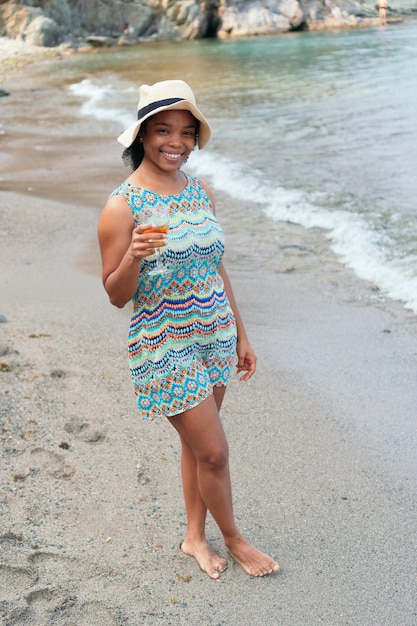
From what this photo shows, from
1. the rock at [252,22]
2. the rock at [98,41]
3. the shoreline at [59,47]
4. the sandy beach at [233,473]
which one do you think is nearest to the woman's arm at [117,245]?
the sandy beach at [233,473]

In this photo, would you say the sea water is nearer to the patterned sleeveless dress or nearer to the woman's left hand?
the woman's left hand

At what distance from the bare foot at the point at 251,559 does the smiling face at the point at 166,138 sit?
1496 millimetres

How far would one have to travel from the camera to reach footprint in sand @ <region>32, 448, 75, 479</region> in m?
3.49

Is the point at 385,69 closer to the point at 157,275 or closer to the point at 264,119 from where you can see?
the point at 264,119

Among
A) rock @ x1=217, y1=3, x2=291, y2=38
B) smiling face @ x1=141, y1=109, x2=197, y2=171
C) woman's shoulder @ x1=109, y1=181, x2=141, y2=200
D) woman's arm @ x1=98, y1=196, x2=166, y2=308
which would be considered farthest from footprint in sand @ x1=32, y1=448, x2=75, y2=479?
rock @ x1=217, y1=3, x2=291, y2=38

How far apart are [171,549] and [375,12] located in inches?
2030

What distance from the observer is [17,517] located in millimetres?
3129

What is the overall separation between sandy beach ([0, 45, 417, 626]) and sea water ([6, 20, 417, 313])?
1.29 m

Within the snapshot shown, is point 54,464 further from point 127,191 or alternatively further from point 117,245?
point 127,191

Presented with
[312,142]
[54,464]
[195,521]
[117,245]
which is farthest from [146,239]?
[312,142]

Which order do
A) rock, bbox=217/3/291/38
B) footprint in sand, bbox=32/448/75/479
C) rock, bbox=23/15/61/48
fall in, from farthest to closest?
rock, bbox=217/3/291/38
rock, bbox=23/15/61/48
footprint in sand, bbox=32/448/75/479

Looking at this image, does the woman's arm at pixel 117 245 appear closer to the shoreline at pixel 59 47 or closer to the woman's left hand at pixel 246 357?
the woman's left hand at pixel 246 357

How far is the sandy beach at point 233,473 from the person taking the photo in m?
2.80

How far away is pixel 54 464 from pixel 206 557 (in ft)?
2.96
